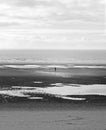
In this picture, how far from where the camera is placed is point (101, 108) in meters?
22.4
